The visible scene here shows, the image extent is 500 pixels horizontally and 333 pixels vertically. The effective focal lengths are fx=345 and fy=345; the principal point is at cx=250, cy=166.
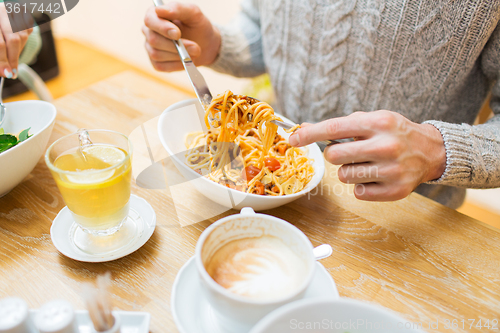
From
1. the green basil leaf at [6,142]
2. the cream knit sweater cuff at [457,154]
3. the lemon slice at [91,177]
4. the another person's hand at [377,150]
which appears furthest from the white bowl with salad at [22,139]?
the cream knit sweater cuff at [457,154]

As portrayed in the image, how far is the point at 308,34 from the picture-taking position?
1.38 m

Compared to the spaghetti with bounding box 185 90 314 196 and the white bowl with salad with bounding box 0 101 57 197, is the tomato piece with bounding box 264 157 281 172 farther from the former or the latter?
the white bowl with salad with bounding box 0 101 57 197

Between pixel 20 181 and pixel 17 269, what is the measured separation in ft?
0.97

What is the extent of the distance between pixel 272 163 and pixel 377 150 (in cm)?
36

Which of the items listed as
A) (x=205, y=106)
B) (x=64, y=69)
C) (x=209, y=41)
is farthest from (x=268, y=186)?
(x=64, y=69)

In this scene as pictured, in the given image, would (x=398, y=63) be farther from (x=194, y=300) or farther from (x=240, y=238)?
(x=194, y=300)

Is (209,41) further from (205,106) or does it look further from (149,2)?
(149,2)

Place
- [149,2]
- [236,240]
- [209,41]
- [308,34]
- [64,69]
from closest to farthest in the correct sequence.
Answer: [236,240]
[308,34]
[209,41]
[149,2]
[64,69]

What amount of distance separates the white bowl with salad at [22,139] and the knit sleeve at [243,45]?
31.7 inches

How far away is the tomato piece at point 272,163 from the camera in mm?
1099

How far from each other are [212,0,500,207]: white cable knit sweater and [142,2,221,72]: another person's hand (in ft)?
0.55

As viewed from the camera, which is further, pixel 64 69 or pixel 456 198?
pixel 64 69

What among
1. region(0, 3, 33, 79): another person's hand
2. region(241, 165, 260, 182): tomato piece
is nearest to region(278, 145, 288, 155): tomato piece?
region(241, 165, 260, 182): tomato piece

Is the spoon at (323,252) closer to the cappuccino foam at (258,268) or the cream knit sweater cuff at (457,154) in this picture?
the cappuccino foam at (258,268)
